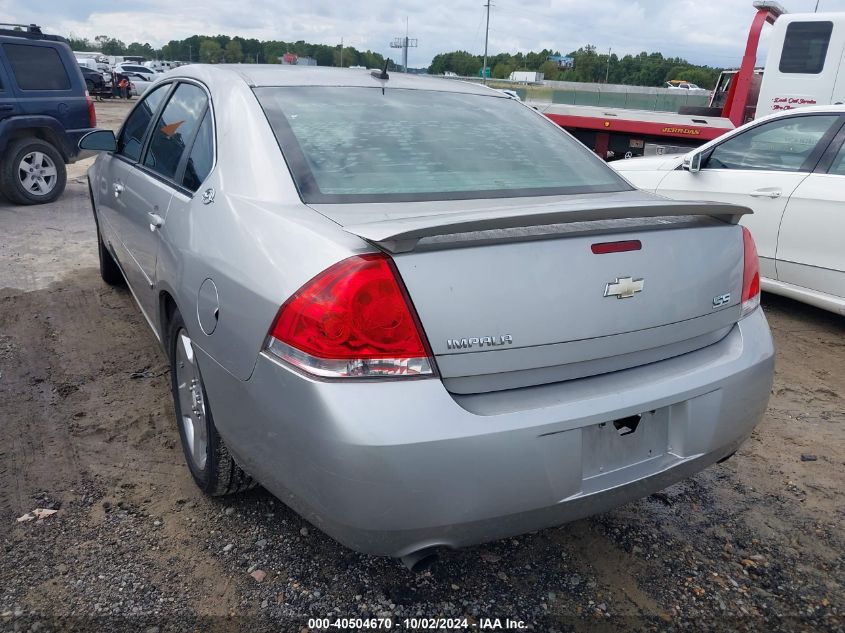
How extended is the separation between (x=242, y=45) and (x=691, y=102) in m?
71.6

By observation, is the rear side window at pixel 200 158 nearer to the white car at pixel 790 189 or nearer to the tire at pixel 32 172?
the white car at pixel 790 189

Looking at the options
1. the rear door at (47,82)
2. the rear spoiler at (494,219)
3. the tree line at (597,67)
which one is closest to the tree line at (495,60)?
the tree line at (597,67)

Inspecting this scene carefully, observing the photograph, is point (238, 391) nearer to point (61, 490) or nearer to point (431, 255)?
Answer: point (431, 255)

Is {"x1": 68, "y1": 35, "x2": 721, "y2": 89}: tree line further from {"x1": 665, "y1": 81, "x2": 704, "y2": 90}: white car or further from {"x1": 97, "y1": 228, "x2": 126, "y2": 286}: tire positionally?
{"x1": 97, "y1": 228, "x2": 126, "y2": 286}: tire

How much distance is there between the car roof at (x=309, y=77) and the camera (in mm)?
2939

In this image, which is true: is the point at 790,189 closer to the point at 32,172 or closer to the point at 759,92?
the point at 759,92

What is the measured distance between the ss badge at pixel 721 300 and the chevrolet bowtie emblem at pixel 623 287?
15.0 inches

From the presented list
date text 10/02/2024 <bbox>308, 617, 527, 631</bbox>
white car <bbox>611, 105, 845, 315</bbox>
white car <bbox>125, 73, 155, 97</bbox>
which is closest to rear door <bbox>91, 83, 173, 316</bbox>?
date text 10/02/2024 <bbox>308, 617, 527, 631</bbox>

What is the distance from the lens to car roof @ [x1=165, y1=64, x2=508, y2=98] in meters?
2.94

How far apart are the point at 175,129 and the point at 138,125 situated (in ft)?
2.85

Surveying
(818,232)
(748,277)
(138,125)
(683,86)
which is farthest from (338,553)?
(683,86)

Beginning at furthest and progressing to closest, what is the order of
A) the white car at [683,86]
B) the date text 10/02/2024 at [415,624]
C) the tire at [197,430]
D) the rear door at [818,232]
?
the white car at [683,86] → the rear door at [818,232] → the tire at [197,430] → the date text 10/02/2024 at [415,624]

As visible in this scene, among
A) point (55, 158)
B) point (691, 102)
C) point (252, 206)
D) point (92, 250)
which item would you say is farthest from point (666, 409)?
point (691, 102)

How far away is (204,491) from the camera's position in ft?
9.07
